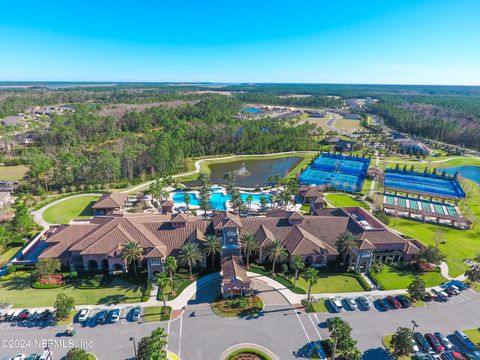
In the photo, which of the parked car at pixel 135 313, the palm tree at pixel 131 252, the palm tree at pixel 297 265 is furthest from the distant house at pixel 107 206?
the palm tree at pixel 297 265

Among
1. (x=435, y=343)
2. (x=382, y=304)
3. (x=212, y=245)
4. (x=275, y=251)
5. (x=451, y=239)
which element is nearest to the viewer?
(x=435, y=343)

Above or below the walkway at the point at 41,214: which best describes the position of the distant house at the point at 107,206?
above

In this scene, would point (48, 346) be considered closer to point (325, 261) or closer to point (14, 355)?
point (14, 355)

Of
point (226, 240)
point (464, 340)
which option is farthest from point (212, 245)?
point (464, 340)

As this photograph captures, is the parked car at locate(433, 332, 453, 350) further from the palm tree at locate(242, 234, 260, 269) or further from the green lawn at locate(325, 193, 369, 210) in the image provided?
the green lawn at locate(325, 193, 369, 210)

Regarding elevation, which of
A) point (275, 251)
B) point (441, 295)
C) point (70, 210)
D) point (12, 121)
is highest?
point (12, 121)

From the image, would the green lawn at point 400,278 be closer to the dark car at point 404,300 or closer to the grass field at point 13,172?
the dark car at point 404,300

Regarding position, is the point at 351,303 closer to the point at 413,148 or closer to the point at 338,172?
the point at 338,172
